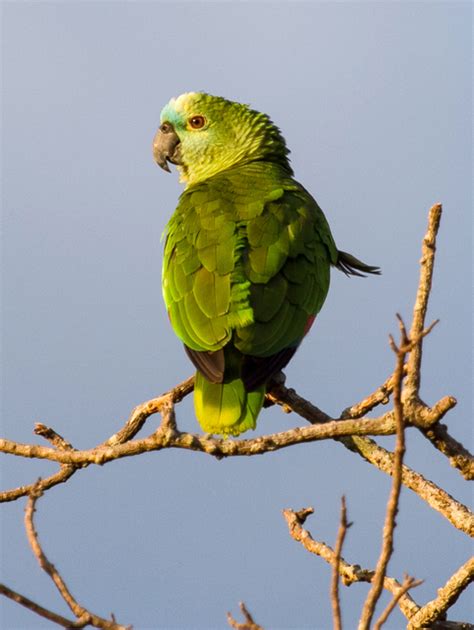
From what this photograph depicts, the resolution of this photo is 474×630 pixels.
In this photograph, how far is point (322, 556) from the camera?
3.09m

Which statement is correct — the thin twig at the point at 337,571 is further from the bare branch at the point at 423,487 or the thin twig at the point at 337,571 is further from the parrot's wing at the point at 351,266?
the parrot's wing at the point at 351,266

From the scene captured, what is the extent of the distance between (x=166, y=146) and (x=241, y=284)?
7.06ft

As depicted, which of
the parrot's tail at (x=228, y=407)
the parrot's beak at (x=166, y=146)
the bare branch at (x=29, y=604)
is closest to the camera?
the bare branch at (x=29, y=604)

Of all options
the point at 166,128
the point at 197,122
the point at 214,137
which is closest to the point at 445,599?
the point at 214,137

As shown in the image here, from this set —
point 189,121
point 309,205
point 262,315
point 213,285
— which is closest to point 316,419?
point 262,315

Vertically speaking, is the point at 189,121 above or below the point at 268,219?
above

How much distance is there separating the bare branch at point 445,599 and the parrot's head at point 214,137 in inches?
116

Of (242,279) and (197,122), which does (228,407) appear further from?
(197,122)

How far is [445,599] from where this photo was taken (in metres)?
2.73

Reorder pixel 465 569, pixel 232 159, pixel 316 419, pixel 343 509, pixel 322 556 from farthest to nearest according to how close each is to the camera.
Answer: pixel 232 159 → pixel 316 419 → pixel 322 556 → pixel 465 569 → pixel 343 509

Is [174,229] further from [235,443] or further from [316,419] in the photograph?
[235,443]

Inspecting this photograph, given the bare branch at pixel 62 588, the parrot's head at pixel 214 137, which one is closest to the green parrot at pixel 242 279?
the parrot's head at pixel 214 137

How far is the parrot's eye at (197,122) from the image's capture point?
5.32 m

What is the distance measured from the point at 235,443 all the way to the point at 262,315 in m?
1.38
